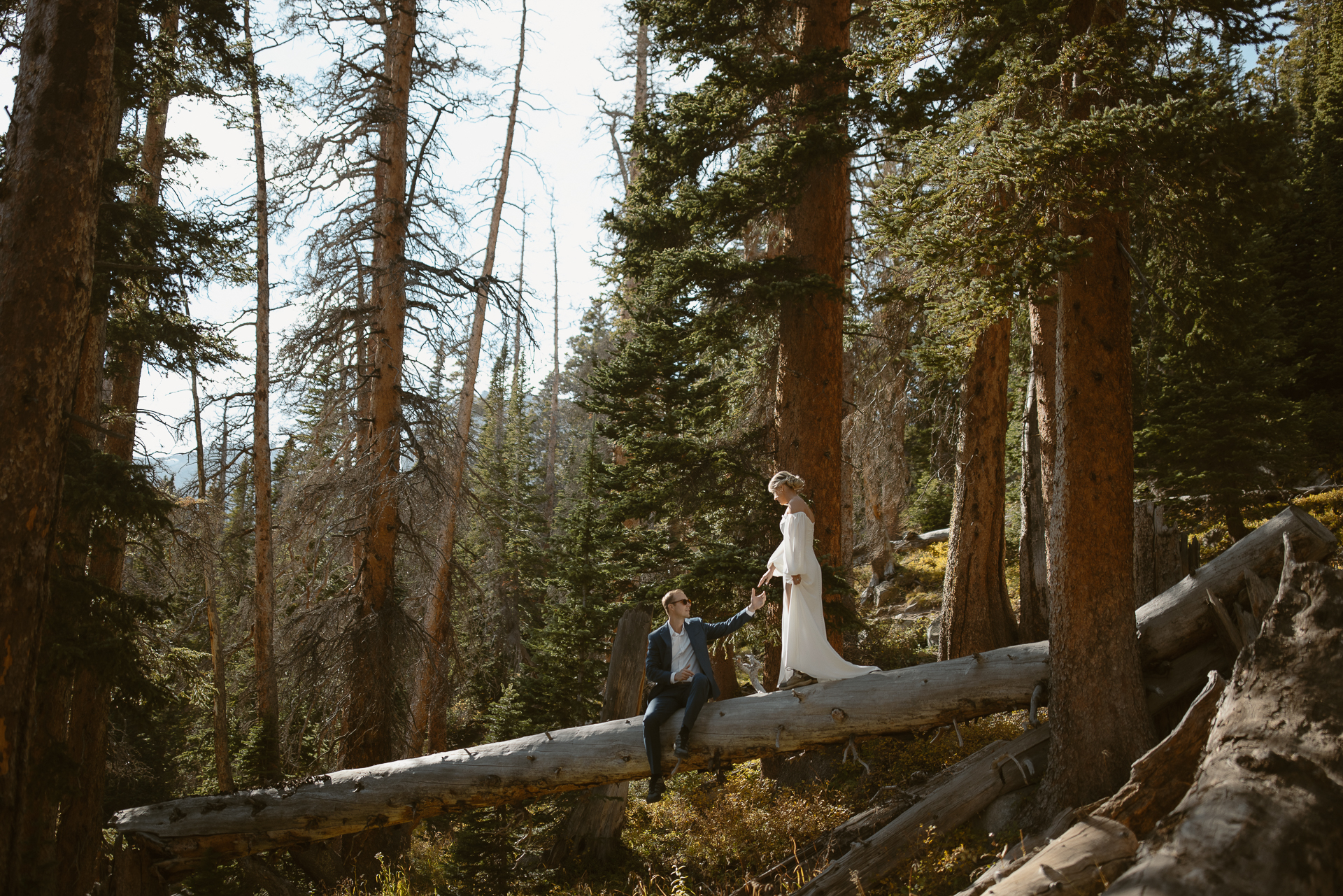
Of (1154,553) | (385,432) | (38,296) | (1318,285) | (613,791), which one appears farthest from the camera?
(1318,285)

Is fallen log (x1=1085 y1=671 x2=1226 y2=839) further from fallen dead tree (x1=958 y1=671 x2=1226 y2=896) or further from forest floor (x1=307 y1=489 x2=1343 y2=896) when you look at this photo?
forest floor (x1=307 y1=489 x2=1343 y2=896)

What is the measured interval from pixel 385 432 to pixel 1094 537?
10.2 meters

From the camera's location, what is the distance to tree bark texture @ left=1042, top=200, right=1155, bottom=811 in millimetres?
6207

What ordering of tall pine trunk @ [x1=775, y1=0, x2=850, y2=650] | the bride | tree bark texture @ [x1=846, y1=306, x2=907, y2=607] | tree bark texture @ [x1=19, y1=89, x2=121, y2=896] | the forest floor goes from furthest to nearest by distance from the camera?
tree bark texture @ [x1=846, y1=306, x2=907, y2=607]
tall pine trunk @ [x1=775, y1=0, x2=850, y2=650]
the bride
tree bark texture @ [x1=19, y1=89, x2=121, y2=896]
the forest floor

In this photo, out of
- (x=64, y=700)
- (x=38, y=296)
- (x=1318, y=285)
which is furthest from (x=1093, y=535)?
(x=1318, y=285)

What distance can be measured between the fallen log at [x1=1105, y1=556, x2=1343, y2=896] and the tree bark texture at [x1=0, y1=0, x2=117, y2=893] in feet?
24.5

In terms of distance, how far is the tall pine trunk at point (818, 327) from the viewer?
10.5 metres

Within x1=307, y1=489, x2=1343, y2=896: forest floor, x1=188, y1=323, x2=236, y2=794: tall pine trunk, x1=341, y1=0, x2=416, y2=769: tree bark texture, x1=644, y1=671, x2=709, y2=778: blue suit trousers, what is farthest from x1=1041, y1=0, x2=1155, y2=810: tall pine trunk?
x1=188, y1=323, x2=236, y2=794: tall pine trunk

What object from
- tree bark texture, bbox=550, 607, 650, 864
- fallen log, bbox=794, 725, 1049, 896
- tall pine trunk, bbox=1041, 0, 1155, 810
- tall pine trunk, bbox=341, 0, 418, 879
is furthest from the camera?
tall pine trunk, bbox=341, 0, 418, 879

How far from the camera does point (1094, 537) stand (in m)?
6.32

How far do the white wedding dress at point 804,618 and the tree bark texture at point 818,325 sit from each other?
2.15m

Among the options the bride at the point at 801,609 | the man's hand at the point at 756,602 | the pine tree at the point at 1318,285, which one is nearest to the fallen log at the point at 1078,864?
the bride at the point at 801,609

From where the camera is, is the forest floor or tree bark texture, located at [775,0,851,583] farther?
tree bark texture, located at [775,0,851,583]

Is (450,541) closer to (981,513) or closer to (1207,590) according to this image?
(981,513)
